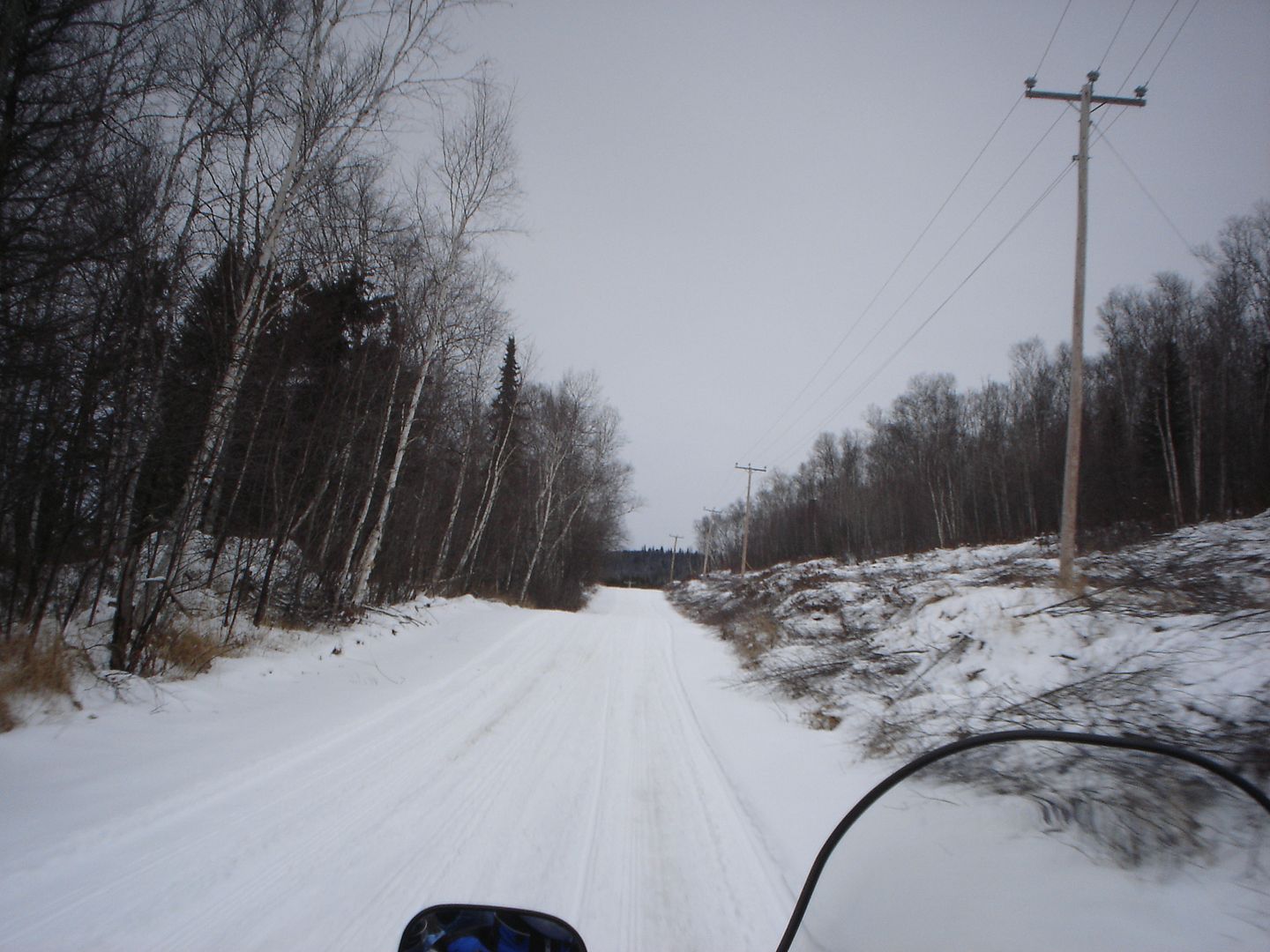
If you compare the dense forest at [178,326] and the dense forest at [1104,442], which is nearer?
the dense forest at [178,326]

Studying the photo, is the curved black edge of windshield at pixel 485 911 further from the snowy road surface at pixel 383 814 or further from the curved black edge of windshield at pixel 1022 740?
the snowy road surface at pixel 383 814

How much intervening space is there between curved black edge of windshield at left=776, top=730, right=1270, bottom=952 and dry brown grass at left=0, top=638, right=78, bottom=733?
573cm

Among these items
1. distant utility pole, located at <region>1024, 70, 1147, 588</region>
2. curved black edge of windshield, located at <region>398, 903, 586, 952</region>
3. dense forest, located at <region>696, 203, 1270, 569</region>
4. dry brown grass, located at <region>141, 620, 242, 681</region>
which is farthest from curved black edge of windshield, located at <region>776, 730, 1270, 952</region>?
dense forest, located at <region>696, 203, 1270, 569</region>

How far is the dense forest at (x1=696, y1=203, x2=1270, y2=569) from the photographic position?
2025 centimetres

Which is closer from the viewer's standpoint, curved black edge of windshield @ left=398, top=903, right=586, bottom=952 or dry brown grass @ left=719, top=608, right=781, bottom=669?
curved black edge of windshield @ left=398, top=903, right=586, bottom=952

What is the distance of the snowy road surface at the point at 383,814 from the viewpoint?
2562 millimetres

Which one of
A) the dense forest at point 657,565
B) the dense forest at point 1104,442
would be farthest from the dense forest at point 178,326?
the dense forest at point 657,565

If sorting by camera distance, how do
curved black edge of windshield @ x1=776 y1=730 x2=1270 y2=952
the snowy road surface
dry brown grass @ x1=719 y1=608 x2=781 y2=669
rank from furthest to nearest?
dry brown grass @ x1=719 y1=608 x2=781 y2=669 → the snowy road surface → curved black edge of windshield @ x1=776 y1=730 x2=1270 y2=952

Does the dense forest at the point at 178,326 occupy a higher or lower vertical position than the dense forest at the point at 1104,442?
lower

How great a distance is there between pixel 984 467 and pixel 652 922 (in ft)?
143

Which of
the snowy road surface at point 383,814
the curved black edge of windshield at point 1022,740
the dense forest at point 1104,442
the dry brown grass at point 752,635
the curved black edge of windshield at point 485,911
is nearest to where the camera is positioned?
the curved black edge of windshield at point 1022,740

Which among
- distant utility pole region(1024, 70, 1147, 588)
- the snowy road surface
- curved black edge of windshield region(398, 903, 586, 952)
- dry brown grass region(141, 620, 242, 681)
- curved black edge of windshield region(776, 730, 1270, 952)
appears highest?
distant utility pole region(1024, 70, 1147, 588)

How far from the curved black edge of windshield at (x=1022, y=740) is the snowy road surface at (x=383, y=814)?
1687mm

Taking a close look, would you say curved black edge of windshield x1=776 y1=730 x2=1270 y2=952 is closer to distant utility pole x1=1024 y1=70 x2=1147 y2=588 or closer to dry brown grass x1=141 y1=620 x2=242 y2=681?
dry brown grass x1=141 y1=620 x2=242 y2=681
